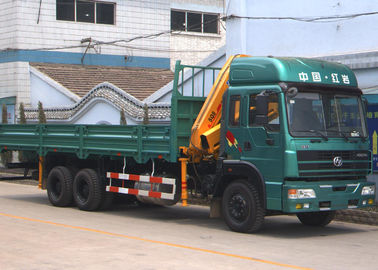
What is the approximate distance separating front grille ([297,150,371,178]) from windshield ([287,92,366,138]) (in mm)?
333

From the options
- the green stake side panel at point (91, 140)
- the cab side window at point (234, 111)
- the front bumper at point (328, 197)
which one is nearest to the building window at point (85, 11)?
the green stake side panel at point (91, 140)

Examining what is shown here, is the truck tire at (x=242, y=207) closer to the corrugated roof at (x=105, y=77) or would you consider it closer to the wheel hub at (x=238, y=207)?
the wheel hub at (x=238, y=207)

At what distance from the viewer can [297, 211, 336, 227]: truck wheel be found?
13344mm

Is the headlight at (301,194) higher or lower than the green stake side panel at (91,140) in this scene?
lower

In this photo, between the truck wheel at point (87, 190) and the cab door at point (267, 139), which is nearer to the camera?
the cab door at point (267, 139)

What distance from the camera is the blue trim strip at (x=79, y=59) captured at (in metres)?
30.8

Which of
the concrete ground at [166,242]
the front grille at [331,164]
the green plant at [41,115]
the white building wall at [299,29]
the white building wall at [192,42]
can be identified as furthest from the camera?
the white building wall at [192,42]

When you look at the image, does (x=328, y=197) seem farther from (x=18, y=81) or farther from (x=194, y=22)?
(x=194, y=22)

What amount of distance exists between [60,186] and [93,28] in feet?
57.1

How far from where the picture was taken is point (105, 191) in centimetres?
1581

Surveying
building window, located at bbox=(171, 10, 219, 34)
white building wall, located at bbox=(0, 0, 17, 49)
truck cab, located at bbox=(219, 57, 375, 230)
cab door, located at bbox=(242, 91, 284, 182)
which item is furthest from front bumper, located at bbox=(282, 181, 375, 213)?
building window, located at bbox=(171, 10, 219, 34)

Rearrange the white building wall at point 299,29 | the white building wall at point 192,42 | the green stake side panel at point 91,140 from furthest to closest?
the white building wall at point 192,42 → the white building wall at point 299,29 → the green stake side panel at point 91,140

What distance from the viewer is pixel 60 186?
54.6ft

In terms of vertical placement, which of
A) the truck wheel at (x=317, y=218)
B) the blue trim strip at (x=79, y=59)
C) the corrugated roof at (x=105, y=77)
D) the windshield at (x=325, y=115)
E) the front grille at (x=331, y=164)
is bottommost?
the truck wheel at (x=317, y=218)
